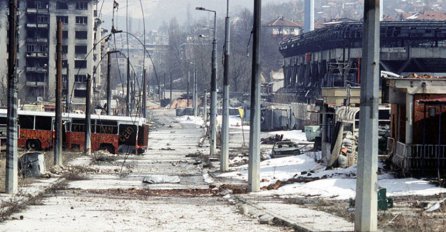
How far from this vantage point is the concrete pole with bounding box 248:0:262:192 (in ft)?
102

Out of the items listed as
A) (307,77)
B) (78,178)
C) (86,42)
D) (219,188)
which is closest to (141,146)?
(78,178)

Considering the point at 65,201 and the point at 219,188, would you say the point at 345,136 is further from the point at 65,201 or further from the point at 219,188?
the point at 65,201

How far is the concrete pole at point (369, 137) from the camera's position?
53.0ft

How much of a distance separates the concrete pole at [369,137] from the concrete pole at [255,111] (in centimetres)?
1456

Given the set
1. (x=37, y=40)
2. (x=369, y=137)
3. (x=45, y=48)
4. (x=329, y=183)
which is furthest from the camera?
(x=45, y=48)

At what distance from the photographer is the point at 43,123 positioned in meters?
61.8

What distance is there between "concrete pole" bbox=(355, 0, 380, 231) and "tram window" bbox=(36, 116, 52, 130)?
155ft

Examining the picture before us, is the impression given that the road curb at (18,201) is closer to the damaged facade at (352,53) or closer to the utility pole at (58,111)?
the utility pole at (58,111)

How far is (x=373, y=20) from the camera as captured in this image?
52.8 ft

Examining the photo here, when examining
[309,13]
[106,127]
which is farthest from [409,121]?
[309,13]

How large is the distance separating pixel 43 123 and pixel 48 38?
81261 mm

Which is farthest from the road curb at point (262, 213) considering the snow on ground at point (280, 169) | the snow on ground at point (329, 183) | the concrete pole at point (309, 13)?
the concrete pole at point (309, 13)

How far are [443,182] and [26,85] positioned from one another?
117m

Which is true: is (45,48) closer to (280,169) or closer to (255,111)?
(280,169)
